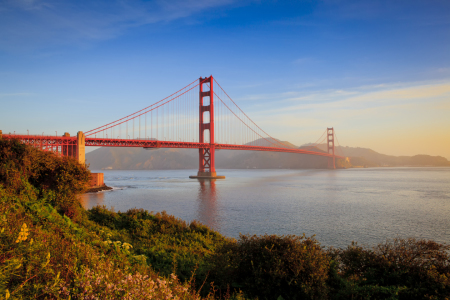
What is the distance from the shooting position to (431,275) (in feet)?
19.2

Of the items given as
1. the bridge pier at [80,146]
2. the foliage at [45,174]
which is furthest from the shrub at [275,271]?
the bridge pier at [80,146]

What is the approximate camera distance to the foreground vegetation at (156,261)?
320 cm

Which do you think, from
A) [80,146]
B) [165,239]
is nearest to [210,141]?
[80,146]

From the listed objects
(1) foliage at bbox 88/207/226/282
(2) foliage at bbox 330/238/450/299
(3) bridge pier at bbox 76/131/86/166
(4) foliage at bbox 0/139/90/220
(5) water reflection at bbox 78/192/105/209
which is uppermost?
(3) bridge pier at bbox 76/131/86/166

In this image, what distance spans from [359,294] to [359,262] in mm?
1580

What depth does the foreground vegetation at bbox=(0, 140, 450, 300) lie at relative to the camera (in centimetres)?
320

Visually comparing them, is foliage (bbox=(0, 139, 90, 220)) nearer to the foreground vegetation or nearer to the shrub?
the foreground vegetation

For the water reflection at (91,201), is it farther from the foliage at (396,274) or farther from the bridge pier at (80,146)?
the foliage at (396,274)

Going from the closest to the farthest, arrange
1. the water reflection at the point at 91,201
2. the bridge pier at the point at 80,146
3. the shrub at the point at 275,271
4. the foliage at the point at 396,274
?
1. the shrub at the point at 275,271
2. the foliage at the point at 396,274
3. the water reflection at the point at 91,201
4. the bridge pier at the point at 80,146

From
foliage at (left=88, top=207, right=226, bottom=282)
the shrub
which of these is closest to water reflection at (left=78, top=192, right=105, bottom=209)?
foliage at (left=88, top=207, right=226, bottom=282)

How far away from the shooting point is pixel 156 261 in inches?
315

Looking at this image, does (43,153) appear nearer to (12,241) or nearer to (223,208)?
(12,241)

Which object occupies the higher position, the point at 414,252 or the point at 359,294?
the point at 414,252

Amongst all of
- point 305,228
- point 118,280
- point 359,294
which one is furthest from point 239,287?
point 305,228
